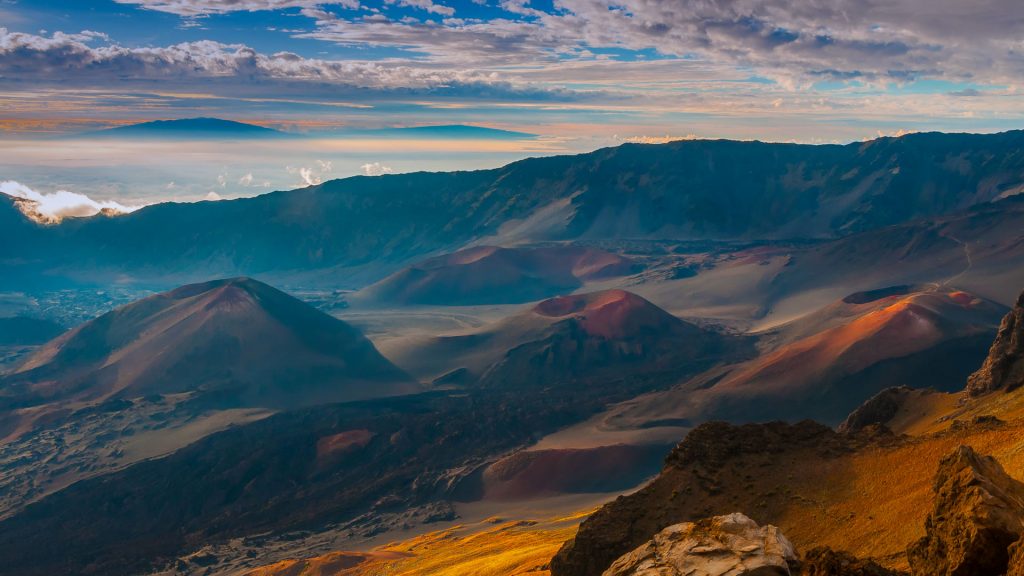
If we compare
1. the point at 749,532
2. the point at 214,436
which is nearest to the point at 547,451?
the point at 214,436

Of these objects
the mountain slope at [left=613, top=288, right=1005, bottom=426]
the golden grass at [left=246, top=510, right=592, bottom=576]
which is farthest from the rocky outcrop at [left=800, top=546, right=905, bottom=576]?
the mountain slope at [left=613, top=288, right=1005, bottom=426]

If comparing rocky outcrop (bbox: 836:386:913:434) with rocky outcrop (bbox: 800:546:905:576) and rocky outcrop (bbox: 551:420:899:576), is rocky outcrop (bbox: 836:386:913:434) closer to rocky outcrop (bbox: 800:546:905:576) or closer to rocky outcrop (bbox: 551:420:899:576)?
rocky outcrop (bbox: 551:420:899:576)

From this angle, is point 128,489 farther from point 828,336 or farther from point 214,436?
point 828,336

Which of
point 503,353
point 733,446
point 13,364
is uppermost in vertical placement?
point 733,446

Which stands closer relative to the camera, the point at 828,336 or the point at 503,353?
the point at 828,336

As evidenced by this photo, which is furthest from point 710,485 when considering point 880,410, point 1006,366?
point 1006,366

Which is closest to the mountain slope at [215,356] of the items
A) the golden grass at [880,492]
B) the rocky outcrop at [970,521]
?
the golden grass at [880,492]

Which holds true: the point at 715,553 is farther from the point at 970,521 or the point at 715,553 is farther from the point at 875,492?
the point at 875,492

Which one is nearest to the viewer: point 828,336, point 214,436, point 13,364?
point 214,436
